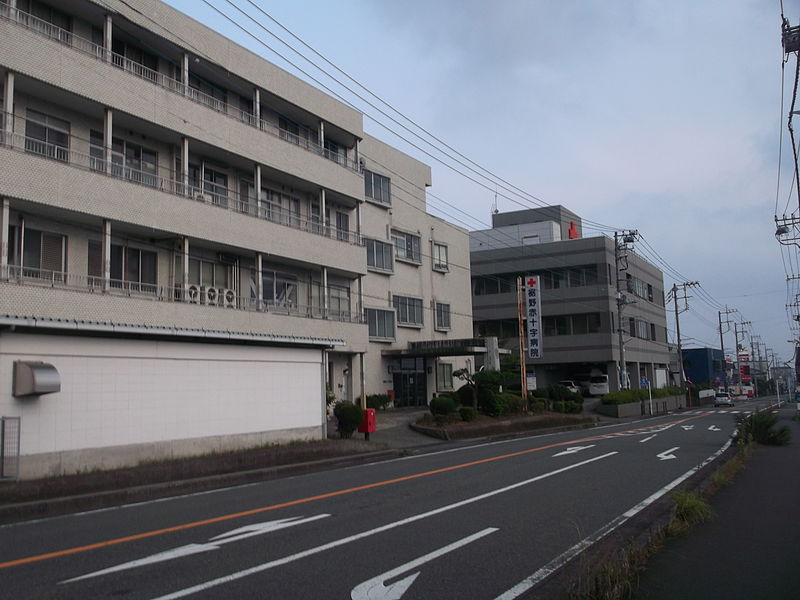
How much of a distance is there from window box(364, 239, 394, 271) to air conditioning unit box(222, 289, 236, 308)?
423 inches

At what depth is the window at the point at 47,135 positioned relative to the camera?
2009 cm

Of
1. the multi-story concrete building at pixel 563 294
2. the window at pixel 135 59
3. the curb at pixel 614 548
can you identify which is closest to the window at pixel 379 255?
the window at pixel 135 59

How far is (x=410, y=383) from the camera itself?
38.3 meters

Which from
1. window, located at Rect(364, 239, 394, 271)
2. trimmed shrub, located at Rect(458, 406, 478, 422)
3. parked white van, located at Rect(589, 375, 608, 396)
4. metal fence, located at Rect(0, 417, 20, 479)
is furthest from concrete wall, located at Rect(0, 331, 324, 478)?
parked white van, located at Rect(589, 375, 608, 396)

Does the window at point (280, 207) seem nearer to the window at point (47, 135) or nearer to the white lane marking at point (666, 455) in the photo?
the window at point (47, 135)

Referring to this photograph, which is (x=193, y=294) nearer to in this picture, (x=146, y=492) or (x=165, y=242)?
(x=165, y=242)

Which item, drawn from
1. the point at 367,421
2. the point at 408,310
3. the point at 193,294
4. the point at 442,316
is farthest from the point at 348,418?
the point at 442,316

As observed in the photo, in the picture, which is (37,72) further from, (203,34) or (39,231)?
(203,34)

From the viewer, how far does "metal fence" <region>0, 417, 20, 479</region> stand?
40.9 ft

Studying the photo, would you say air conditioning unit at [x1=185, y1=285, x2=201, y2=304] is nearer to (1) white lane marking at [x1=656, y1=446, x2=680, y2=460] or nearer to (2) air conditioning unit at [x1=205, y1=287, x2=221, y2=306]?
(2) air conditioning unit at [x1=205, y1=287, x2=221, y2=306]

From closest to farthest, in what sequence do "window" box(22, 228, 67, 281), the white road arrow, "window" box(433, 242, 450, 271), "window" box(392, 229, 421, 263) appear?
the white road arrow, "window" box(22, 228, 67, 281), "window" box(392, 229, 421, 263), "window" box(433, 242, 450, 271)

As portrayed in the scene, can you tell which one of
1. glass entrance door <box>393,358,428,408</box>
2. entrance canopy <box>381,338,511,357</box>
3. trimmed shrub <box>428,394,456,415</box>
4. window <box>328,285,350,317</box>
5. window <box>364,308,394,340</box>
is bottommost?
trimmed shrub <box>428,394,456,415</box>

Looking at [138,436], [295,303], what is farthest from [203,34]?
[138,436]

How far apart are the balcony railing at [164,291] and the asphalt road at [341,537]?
981 cm
